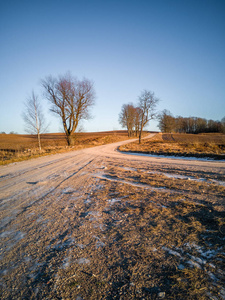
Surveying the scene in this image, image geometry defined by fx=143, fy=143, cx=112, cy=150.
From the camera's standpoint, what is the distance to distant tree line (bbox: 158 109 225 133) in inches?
2970

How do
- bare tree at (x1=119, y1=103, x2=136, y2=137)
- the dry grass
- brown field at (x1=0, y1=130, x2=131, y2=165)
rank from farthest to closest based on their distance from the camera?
bare tree at (x1=119, y1=103, x2=136, y2=137) → brown field at (x1=0, y1=130, x2=131, y2=165) → the dry grass

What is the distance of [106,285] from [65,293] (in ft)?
1.41

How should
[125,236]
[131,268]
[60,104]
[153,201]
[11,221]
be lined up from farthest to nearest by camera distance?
[60,104], [153,201], [11,221], [125,236], [131,268]

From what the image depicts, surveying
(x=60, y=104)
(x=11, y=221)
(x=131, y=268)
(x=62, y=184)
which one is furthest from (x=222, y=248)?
(x=60, y=104)

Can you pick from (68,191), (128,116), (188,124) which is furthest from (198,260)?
(188,124)

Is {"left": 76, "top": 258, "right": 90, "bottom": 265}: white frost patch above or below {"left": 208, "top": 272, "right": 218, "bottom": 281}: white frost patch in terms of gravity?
above

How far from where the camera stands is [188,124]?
9256 centimetres

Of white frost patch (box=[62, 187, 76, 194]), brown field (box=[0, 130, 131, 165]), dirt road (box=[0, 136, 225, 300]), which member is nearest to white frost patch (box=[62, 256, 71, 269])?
dirt road (box=[0, 136, 225, 300])

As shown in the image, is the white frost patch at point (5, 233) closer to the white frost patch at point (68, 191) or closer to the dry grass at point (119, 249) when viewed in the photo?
the dry grass at point (119, 249)

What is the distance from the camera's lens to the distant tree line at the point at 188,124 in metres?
75.4

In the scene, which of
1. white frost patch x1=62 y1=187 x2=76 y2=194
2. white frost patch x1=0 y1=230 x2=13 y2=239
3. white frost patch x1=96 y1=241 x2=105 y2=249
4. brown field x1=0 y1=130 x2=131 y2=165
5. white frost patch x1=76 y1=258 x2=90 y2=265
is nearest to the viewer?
white frost patch x1=76 y1=258 x2=90 y2=265

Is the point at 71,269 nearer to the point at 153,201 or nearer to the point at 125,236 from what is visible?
the point at 125,236

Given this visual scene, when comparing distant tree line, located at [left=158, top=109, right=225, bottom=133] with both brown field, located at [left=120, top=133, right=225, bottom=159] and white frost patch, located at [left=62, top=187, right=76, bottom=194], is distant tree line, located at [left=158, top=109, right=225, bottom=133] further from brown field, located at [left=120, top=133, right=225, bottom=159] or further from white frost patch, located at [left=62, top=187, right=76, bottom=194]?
white frost patch, located at [left=62, top=187, right=76, bottom=194]

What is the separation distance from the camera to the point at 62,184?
5.08 meters
